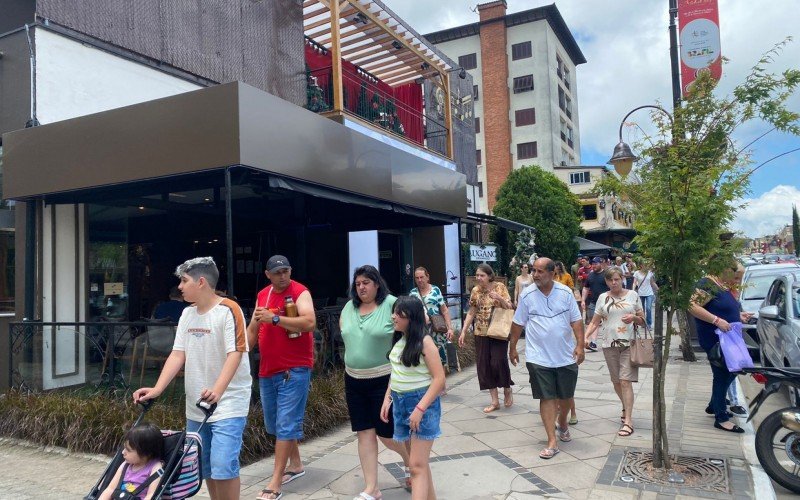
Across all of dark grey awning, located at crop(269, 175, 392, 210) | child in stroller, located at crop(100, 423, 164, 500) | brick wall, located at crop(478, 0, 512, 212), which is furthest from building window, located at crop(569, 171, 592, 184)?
child in stroller, located at crop(100, 423, 164, 500)

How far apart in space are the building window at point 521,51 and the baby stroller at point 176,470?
151 ft

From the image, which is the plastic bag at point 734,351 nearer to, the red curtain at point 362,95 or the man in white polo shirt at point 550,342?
the man in white polo shirt at point 550,342

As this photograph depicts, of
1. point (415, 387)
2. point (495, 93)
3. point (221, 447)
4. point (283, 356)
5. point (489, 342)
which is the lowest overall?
point (221, 447)

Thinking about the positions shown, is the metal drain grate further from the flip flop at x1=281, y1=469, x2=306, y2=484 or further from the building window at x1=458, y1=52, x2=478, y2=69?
the building window at x1=458, y1=52, x2=478, y2=69

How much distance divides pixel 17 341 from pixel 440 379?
6.21m

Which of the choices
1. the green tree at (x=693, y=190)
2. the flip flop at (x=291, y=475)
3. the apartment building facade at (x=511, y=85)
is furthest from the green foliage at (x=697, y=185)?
the apartment building facade at (x=511, y=85)

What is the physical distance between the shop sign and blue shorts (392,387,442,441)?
1105 centimetres

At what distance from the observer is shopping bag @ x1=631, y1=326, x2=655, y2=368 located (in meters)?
6.00

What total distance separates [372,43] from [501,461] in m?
9.64

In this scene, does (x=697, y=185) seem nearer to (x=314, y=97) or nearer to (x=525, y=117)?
(x=314, y=97)

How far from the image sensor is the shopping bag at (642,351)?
19.7ft

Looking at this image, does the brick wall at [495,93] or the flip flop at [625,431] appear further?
the brick wall at [495,93]

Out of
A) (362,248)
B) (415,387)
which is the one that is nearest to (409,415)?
(415,387)

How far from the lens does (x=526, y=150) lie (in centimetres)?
4609
